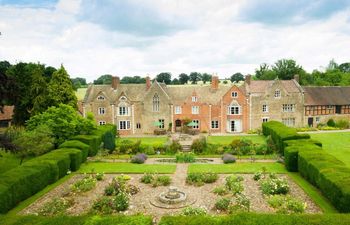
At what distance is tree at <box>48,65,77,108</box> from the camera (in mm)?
49188

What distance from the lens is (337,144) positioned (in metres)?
40.9

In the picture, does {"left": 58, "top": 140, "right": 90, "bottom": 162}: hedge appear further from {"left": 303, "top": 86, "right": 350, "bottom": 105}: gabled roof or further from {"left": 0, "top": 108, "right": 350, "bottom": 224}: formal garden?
{"left": 303, "top": 86, "right": 350, "bottom": 105}: gabled roof

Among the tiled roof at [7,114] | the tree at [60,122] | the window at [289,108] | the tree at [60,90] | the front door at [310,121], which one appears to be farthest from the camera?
the tiled roof at [7,114]

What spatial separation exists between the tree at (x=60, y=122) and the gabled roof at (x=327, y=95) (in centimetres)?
4047

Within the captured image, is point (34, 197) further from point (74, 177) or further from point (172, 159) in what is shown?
point (172, 159)

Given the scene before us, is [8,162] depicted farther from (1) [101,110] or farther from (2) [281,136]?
(2) [281,136]

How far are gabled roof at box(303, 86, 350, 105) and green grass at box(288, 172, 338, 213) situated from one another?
3475cm

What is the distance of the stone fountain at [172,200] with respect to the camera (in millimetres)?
20031

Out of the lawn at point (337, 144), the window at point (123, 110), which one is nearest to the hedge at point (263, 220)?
the lawn at point (337, 144)

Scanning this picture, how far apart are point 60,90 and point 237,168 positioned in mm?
31937

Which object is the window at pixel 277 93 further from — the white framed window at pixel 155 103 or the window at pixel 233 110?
the white framed window at pixel 155 103

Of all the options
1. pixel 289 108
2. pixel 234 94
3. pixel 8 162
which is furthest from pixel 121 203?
pixel 289 108

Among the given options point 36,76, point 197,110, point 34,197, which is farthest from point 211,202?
point 36,76

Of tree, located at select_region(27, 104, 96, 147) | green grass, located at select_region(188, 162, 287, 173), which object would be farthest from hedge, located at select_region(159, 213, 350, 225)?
tree, located at select_region(27, 104, 96, 147)
